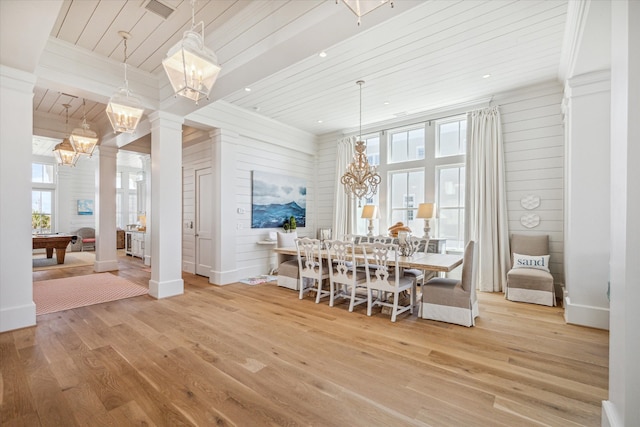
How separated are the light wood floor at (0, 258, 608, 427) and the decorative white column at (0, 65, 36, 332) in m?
0.34

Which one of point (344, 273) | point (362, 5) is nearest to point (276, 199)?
point (344, 273)

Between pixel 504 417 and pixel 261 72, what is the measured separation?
3586 mm

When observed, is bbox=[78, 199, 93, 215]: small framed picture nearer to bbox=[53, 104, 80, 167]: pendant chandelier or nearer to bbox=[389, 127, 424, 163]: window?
bbox=[53, 104, 80, 167]: pendant chandelier

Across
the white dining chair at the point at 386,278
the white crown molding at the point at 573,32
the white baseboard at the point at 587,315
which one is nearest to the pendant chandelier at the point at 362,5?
the white crown molding at the point at 573,32

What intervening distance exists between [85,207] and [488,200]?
12.8 m

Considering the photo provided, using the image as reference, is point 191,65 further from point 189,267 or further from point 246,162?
point 189,267

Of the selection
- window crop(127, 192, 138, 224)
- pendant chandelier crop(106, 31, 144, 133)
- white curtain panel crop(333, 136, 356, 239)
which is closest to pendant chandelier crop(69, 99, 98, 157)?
pendant chandelier crop(106, 31, 144, 133)

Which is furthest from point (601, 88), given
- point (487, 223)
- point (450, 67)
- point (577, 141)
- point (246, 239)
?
point (246, 239)

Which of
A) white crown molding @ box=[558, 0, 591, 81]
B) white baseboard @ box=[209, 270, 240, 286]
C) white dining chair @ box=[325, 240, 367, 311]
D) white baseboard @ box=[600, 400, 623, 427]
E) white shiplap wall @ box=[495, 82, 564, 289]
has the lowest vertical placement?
white baseboard @ box=[209, 270, 240, 286]

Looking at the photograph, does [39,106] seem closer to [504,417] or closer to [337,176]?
[337,176]

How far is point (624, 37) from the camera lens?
54.9 inches

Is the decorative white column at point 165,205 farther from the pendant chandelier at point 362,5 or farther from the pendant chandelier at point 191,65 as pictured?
the pendant chandelier at point 362,5

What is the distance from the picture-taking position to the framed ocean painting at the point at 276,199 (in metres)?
6.06

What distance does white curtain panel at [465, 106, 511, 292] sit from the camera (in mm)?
4859
